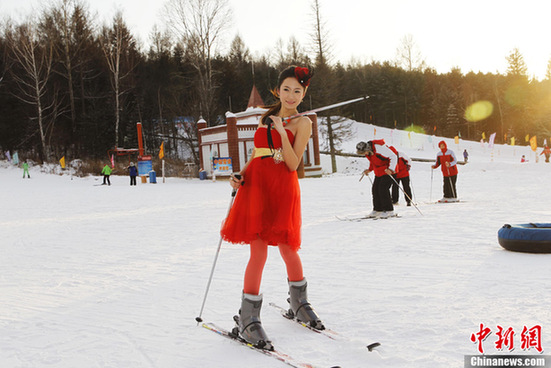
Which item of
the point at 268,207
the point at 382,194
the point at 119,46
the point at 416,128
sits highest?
the point at 119,46

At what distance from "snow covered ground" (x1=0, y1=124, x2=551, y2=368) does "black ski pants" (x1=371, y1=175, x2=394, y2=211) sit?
0.72 metres

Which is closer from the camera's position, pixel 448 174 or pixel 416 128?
pixel 448 174

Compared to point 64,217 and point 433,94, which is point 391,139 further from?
point 64,217

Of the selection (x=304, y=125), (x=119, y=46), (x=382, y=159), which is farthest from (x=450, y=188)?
(x=119, y=46)

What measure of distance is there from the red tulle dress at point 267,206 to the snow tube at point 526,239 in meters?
3.45

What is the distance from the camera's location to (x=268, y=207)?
3.24 m

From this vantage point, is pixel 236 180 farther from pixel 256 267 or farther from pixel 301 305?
pixel 301 305

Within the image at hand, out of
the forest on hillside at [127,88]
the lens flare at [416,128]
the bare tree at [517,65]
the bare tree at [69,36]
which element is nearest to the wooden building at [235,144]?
the forest on hillside at [127,88]

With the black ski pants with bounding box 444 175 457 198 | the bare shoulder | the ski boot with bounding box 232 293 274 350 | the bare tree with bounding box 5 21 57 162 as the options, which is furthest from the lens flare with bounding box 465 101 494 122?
the ski boot with bounding box 232 293 274 350

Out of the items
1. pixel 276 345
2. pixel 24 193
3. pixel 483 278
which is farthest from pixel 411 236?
pixel 24 193

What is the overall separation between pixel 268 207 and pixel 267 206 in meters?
0.01

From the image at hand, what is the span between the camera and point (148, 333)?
131 inches

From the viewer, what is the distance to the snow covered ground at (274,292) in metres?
2.92

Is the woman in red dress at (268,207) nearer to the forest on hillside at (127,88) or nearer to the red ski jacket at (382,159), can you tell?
the red ski jacket at (382,159)
